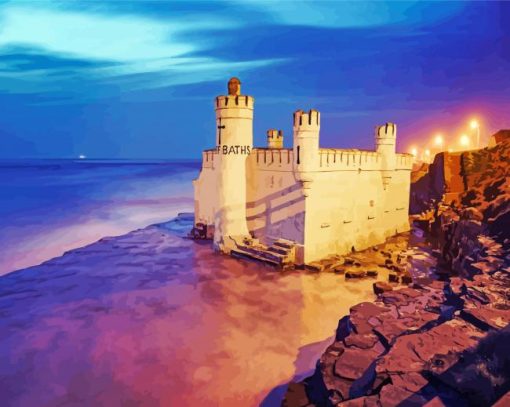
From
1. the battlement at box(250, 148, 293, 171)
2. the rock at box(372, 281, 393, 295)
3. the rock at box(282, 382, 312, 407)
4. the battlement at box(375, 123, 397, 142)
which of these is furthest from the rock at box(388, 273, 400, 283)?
the battlement at box(375, 123, 397, 142)

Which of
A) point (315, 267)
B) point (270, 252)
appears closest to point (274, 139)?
point (270, 252)

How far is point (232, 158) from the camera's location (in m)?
20.7

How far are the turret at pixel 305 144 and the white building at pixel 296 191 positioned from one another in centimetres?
5

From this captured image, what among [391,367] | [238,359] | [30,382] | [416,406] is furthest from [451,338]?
[30,382]

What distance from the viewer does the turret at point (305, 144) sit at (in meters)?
18.2

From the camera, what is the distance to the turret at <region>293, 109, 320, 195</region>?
18203mm

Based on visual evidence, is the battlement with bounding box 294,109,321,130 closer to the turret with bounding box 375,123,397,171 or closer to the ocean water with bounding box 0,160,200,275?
the turret with bounding box 375,123,397,171

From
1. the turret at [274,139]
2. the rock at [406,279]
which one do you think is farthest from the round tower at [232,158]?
the rock at [406,279]

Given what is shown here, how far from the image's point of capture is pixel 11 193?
194 ft

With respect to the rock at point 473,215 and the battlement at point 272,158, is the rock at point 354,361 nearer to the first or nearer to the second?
the rock at point 473,215

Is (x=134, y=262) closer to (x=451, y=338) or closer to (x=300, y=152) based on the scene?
(x=300, y=152)

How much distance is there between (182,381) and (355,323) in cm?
442

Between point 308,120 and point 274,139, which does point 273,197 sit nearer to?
point 308,120

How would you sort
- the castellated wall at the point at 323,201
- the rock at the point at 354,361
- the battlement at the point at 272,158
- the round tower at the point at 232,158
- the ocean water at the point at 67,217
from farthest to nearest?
the ocean water at the point at 67,217
the round tower at the point at 232,158
the battlement at the point at 272,158
the castellated wall at the point at 323,201
the rock at the point at 354,361
